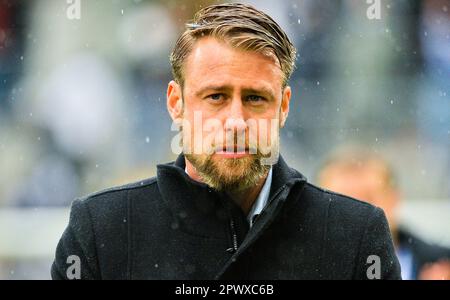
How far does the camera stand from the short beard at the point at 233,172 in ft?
7.83

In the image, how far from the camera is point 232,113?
2.35m

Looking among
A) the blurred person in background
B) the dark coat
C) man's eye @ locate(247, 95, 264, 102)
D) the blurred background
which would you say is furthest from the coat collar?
the blurred background

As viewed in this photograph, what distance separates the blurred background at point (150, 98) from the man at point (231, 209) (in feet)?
8.57

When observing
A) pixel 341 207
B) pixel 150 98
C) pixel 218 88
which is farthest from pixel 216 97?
pixel 150 98

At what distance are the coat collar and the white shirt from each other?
2cm

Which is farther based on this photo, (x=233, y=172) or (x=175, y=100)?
(x=175, y=100)

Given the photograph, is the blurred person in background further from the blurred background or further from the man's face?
the man's face

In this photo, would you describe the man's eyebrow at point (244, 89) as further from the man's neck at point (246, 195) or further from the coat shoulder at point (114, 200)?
the coat shoulder at point (114, 200)

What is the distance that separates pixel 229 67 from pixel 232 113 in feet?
0.51

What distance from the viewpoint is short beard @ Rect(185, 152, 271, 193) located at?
239cm

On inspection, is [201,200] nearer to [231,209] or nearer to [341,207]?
[231,209]

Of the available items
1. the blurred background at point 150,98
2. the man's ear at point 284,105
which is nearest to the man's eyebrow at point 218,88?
the man's ear at point 284,105
